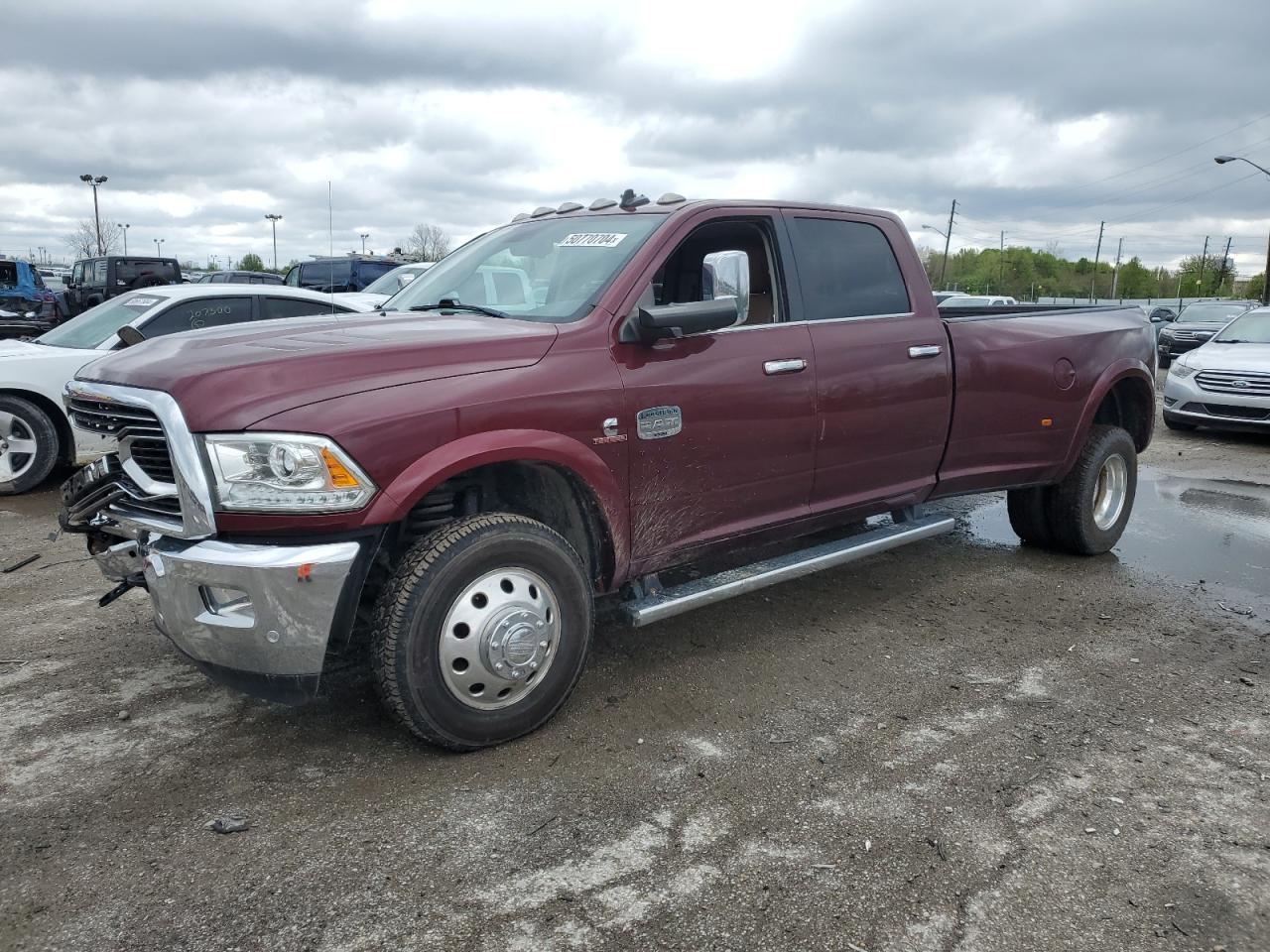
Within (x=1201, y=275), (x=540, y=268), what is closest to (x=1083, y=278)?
(x=1201, y=275)

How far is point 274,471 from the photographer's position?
9.46ft

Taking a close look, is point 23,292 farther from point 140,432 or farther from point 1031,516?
point 1031,516

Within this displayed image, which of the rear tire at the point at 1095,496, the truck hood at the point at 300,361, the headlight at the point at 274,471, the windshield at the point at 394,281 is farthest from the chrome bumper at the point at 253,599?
the windshield at the point at 394,281

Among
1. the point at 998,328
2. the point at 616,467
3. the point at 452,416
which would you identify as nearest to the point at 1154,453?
the point at 998,328

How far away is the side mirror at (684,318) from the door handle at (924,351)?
1.36 meters

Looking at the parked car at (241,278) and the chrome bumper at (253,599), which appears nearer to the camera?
the chrome bumper at (253,599)

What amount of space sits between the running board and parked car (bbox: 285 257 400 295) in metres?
19.6

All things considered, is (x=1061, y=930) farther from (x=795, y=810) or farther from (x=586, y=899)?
(x=586, y=899)

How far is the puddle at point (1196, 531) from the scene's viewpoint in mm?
5703

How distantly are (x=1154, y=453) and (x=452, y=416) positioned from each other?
30.2 ft

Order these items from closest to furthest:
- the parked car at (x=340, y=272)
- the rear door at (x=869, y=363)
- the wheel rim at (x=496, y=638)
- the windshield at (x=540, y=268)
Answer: the wheel rim at (x=496, y=638) < the windshield at (x=540, y=268) < the rear door at (x=869, y=363) < the parked car at (x=340, y=272)

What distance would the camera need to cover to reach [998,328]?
508cm

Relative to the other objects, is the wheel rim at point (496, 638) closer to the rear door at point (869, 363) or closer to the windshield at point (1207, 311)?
the rear door at point (869, 363)

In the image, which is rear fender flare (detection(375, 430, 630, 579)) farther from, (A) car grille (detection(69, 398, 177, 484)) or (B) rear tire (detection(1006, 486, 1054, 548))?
(B) rear tire (detection(1006, 486, 1054, 548))
